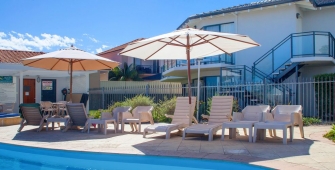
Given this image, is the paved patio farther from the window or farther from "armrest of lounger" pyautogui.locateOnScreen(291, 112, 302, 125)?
the window

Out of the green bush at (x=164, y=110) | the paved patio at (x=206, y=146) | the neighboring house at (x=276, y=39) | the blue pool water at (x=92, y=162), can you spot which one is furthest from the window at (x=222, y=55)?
the blue pool water at (x=92, y=162)

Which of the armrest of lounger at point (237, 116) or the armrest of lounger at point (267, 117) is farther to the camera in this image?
the armrest of lounger at point (237, 116)

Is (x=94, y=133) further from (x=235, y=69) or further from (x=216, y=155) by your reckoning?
(x=235, y=69)

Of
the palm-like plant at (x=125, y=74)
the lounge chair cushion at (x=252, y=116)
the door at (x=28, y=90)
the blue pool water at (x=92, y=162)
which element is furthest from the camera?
the palm-like plant at (x=125, y=74)

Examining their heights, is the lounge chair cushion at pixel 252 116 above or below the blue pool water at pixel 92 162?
above

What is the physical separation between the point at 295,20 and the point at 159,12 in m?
8.78

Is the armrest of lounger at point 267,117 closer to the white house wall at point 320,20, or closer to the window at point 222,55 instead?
the window at point 222,55

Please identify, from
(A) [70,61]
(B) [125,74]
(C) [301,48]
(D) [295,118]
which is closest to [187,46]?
(D) [295,118]

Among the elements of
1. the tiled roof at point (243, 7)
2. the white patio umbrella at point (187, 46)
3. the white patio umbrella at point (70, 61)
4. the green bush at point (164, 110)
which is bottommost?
the green bush at point (164, 110)

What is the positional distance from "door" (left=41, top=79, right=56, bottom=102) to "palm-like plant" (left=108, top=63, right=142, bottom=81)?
492 inches

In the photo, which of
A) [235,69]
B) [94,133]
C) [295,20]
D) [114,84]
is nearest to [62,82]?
[114,84]

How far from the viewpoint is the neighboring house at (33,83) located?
20422mm

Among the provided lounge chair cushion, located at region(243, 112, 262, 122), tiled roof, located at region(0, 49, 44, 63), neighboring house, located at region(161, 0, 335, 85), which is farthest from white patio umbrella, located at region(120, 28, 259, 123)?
tiled roof, located at region(0, 49, 44, 63)

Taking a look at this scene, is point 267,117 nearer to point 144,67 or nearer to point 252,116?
point 252,116
